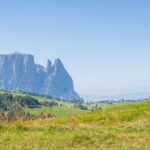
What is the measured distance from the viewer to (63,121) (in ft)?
125

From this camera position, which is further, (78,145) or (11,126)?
(11,126)

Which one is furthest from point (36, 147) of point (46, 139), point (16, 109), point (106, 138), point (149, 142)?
point (16, 109)

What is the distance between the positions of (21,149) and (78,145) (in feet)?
10.6

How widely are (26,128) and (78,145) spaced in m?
5.97

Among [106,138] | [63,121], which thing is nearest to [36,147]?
[106,138]

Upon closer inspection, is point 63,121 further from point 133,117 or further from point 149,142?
point 149,142

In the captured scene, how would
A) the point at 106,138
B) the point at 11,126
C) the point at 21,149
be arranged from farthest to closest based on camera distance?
1. the point at 11,126
2. the point at 106,138
3. the point at 21,149

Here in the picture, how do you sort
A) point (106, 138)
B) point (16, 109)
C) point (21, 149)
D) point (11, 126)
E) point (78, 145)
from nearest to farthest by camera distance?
point (21, 149) < point (78, 145) < point (106, 138) < point (11, 126) < point (16, 109)

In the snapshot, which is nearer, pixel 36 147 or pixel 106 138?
pixel 36 147

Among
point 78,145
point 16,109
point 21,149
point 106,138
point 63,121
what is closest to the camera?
point 21,149

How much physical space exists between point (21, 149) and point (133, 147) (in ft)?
18.6

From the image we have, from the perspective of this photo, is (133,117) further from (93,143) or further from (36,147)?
(36,147)

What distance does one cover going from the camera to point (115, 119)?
3838 cm

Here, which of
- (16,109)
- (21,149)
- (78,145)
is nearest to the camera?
(21,149)
